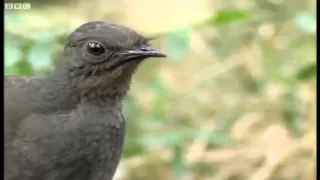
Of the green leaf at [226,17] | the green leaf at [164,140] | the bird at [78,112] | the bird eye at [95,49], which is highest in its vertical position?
the green leaf at [226,17]

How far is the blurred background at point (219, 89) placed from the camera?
4.81ft

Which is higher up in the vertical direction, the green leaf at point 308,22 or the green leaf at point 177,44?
the green leaf at point 308,22

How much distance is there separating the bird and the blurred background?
301 mm

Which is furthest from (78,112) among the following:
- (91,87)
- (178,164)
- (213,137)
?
(213,137)

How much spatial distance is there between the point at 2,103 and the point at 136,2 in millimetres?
507

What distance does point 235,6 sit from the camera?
1.65 m

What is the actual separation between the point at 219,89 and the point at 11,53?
0.61 m

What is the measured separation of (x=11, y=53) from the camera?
129 cm

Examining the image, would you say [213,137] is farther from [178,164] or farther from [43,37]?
[43,37]

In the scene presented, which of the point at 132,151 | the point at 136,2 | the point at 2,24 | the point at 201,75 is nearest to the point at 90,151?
Result: the point at 2,24

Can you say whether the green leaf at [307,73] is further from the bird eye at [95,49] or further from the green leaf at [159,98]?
the bird eye at [95,49]

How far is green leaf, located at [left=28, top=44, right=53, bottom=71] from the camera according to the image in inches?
51.3

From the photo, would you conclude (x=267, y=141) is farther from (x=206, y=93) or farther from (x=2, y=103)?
(x=2, y=103)

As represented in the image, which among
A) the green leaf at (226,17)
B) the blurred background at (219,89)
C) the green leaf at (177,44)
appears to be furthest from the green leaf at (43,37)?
the green leaf at (226,17)
